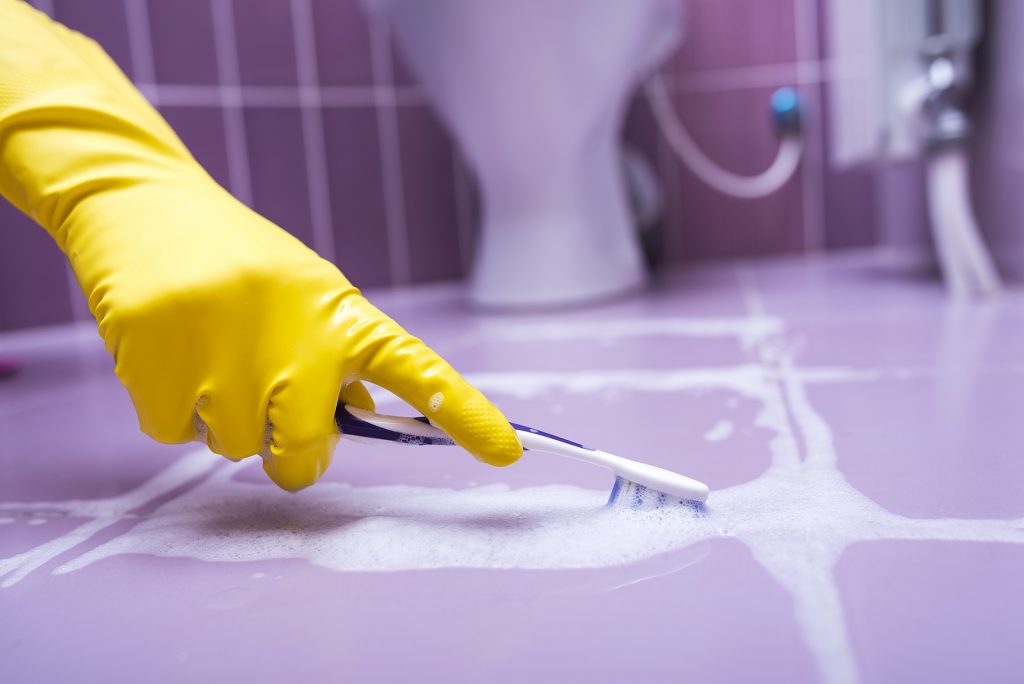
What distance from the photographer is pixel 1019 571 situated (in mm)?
374

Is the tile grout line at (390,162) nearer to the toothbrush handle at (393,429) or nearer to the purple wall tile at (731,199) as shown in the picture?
the purple wall tile at (731,199)

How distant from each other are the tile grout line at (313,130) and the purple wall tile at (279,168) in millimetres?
12

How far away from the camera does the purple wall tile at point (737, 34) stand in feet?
5.63

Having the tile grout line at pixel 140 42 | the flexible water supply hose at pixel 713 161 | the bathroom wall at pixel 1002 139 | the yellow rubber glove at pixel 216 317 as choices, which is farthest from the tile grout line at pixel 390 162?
the yellow rubber glove at pixel 216 317

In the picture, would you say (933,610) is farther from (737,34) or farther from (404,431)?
(737,34)

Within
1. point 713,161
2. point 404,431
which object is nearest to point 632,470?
point 404,431

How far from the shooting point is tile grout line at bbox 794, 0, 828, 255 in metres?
1.71

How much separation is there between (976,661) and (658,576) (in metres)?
0.13

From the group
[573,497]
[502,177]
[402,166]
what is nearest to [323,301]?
[573,497]

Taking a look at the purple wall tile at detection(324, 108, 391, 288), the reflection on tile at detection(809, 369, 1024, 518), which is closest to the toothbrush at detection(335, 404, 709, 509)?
the reflection on tile at detection(809, 369, 1024, 518)

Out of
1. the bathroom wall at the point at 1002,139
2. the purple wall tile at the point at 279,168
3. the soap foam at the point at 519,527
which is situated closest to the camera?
the soap foam at the point at 519,527

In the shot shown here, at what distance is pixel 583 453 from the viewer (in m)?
0.47

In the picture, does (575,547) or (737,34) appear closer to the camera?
→ (575,547)

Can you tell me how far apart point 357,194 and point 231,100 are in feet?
0.94
